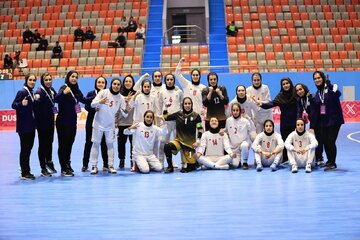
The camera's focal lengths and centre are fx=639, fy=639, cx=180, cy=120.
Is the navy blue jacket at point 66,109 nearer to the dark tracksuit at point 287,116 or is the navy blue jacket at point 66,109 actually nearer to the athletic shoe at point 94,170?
the athletic shoe at point 94,170

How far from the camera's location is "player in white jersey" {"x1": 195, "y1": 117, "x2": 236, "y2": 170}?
38.3ft

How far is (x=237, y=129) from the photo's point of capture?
11922mm

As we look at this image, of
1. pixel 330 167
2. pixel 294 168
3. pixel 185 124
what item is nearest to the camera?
pixel 294 168

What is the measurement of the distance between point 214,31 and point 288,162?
58.5 ft

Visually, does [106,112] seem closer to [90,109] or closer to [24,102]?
[90,109]

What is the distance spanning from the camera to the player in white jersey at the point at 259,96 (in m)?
12.3

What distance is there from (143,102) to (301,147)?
3.00m

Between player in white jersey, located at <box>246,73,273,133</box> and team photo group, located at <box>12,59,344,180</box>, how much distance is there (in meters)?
0.02

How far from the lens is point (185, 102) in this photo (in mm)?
11602

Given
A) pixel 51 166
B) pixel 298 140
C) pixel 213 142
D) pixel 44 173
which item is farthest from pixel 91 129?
pixel 298 140

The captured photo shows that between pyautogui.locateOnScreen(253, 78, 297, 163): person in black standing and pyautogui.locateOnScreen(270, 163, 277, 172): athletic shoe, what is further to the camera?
pyautogui.locateOnScreen(253, 78, 297, 163): person in black standing

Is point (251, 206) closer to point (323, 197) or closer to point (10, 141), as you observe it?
point (323, 197)

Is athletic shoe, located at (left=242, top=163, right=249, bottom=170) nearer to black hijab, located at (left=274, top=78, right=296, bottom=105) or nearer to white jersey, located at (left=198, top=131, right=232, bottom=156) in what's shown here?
white jersey, located at (left=198, top=131, right=232, bottom=156)

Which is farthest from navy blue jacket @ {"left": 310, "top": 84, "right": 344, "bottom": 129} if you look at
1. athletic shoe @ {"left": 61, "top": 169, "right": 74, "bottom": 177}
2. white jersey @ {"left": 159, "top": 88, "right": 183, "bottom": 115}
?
athletic shoe @ {"left": 61, "top": 169, "right": 74, "bottom": 177}
